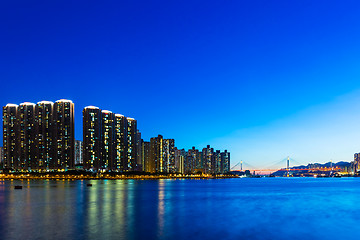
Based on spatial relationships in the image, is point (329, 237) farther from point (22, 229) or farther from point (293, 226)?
point (22, 229)

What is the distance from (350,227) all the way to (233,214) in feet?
45.7

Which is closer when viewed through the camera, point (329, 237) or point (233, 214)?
point (329, 237)

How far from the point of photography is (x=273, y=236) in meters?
32.1

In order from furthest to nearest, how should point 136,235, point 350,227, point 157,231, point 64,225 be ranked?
1. point 350,227
2. point 64,225
3. point 157,231
4. point 136,235

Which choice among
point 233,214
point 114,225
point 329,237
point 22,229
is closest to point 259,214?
point 233,214

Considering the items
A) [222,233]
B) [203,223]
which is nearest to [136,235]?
[222,233]

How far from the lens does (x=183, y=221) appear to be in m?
40.6

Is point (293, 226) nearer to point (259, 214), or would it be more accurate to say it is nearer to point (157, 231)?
point (259, 214)

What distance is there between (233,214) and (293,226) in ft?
34.6

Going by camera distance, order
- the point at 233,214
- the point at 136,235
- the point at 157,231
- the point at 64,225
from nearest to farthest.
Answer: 1. the point at 136,235
2. the point at 157,231
3. the point at 64,225
4. the point at 233,214

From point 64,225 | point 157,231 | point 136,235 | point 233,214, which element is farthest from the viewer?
point 233,214

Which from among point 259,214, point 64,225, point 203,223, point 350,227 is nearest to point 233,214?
point 259,214

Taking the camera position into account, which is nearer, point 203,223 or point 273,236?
point 273,236

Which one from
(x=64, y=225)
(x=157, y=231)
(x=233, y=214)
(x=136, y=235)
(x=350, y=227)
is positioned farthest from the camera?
(x=233, y=214)
